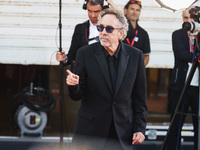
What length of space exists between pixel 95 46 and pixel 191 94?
1.99 metres

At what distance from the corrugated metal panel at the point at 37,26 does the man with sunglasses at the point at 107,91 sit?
309 centimetres

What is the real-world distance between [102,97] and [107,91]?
2.4 inches

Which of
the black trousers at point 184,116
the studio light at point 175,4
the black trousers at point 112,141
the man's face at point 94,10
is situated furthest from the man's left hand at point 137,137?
the man's face at point 94,10

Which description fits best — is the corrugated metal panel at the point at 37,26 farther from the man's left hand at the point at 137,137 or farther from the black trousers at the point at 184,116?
the man's left hand at the point at 137,137

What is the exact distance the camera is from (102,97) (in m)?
3.00

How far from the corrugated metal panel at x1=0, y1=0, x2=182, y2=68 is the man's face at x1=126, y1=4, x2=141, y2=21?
1021 millimetres

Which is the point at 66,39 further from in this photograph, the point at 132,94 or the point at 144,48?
the point at 132,94

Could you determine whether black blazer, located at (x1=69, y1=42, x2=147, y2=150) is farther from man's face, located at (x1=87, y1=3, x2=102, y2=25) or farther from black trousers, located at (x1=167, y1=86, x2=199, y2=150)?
black trousers, located at (x1=167, y1=86, x2=199, y2=150)

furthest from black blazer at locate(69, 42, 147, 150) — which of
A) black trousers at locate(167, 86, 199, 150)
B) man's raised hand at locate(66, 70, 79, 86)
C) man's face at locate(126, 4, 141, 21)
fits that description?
man's face at locate(126, 4, 141, 21)

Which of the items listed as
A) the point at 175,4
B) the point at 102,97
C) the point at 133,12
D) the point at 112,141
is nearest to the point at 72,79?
the point at 102,97

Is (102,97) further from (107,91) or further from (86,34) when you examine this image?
(86,34)

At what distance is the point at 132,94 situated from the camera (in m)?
3.20

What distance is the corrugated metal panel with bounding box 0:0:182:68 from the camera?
20.0 ft

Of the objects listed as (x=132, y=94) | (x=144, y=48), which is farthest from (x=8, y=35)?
(x=132, y=94)
